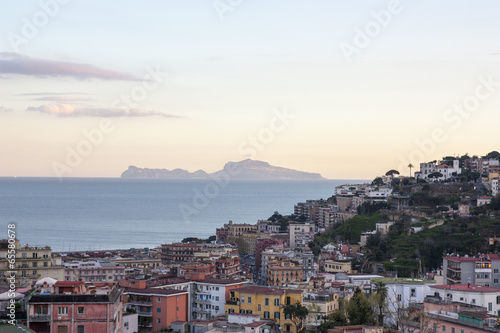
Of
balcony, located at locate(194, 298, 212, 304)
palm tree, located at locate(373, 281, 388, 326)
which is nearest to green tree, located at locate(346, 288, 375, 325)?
palm tree, located at locate(373, 281, 388, 326)

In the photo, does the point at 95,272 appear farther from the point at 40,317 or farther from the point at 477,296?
the point at 40,317

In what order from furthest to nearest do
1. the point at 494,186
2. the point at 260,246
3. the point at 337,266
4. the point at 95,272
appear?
the point at 494,186 < the point at 260,246 < the point at 337,266 < the point at 95,272

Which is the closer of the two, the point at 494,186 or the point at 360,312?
the point at 360,312

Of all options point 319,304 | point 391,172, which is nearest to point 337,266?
point 319,304

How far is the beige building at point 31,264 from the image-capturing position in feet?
108

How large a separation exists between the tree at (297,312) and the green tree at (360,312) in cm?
258

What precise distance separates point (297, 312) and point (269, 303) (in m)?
1.82

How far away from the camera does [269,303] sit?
31.1m

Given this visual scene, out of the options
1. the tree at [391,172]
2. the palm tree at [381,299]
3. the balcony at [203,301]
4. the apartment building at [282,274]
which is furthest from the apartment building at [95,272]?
the tree at [391,172]

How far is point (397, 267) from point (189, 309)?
2236cm

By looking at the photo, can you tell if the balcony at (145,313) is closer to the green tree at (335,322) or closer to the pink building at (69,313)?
the green tree at (335,322)

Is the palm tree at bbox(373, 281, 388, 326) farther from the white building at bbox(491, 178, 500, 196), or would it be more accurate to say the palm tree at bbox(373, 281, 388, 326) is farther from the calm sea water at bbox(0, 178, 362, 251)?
the calm sea water at bbox(0, 178, 362, 251)

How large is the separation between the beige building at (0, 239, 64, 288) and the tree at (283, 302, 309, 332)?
11534 mm

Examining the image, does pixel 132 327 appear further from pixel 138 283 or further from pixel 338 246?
pixel 338 246
